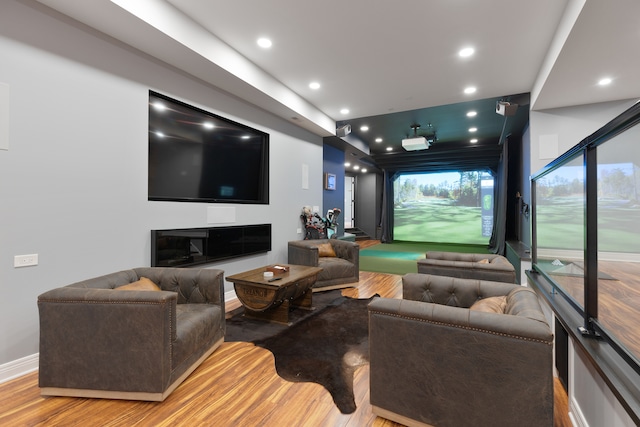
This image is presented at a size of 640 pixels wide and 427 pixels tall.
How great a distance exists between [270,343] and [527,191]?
5681 millimetres

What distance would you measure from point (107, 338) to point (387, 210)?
1012 cm

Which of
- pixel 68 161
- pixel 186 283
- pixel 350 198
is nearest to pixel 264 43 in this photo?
pixel 68 161

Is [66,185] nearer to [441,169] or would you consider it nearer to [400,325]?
[400,325]

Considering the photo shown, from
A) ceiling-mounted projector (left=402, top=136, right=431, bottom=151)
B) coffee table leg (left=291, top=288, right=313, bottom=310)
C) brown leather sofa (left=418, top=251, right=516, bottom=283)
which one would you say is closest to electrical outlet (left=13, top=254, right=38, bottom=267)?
coffee table leg (left=291, top=288, right=313, bottom=310)

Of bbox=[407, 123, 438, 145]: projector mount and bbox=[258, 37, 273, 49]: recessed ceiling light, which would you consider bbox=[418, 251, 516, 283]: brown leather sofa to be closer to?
bbox=[258, 37, 273, 49]: recessed ceiling light

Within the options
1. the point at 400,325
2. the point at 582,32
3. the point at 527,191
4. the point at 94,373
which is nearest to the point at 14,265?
the point at 94,373

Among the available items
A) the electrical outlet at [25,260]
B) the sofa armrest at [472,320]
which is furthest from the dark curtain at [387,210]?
the electrical outlet at [25,260]

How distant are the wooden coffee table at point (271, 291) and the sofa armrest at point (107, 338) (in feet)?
4.18

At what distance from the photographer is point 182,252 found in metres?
3.60

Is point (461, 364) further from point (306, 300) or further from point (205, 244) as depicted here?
point (205, 244)

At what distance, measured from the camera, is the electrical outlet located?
7.77 ft

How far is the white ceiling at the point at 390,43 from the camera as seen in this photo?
9.02 ft

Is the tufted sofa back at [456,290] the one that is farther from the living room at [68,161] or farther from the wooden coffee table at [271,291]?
the living room at [68,161]

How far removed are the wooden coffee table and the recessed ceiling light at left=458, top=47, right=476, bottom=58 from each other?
10.8 feet
